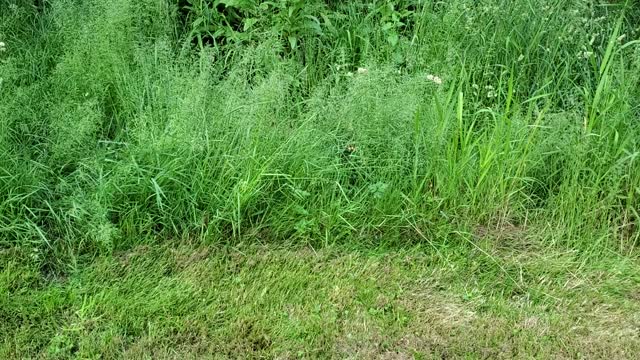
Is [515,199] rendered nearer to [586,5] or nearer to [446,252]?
[446,252]

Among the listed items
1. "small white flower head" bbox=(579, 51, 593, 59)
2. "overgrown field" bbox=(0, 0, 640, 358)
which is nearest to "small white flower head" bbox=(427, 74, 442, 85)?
"overgrown field" bbox=(0, 0, 640, 358)

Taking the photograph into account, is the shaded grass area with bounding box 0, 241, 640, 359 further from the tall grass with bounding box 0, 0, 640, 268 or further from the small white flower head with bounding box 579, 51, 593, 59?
the small white flower head with bounding box 579, 51, 593, 59

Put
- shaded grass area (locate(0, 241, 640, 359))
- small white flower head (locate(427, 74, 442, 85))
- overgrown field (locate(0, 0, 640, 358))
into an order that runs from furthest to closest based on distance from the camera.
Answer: small white flower head (locate(427, 74, 442, 85)) < overgrown field (locate(0, 0, 640, 358)) < shaded grass area (locate(0, 241, 640, 359))

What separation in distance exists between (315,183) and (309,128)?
1.15 feet

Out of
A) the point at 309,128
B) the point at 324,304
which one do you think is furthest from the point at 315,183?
the point at 324,304

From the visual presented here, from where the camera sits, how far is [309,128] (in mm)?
3658

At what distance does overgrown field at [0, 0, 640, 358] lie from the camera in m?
2.88

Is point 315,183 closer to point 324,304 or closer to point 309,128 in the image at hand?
point 309,128

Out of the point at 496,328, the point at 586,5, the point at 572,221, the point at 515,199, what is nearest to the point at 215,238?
the point at 496,328

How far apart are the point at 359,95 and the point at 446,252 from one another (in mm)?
969

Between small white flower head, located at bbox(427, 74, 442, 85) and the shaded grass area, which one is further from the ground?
small white flower head, located at bbox(427, 74, 442, 85)

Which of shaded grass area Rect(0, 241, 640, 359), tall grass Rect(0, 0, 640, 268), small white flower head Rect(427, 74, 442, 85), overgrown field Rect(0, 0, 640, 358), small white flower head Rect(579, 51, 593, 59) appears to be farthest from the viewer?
small white flower head Rect(579, 51, 593, 59)

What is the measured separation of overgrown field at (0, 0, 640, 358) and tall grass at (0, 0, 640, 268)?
1 cm

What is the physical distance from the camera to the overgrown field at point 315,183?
288cm
